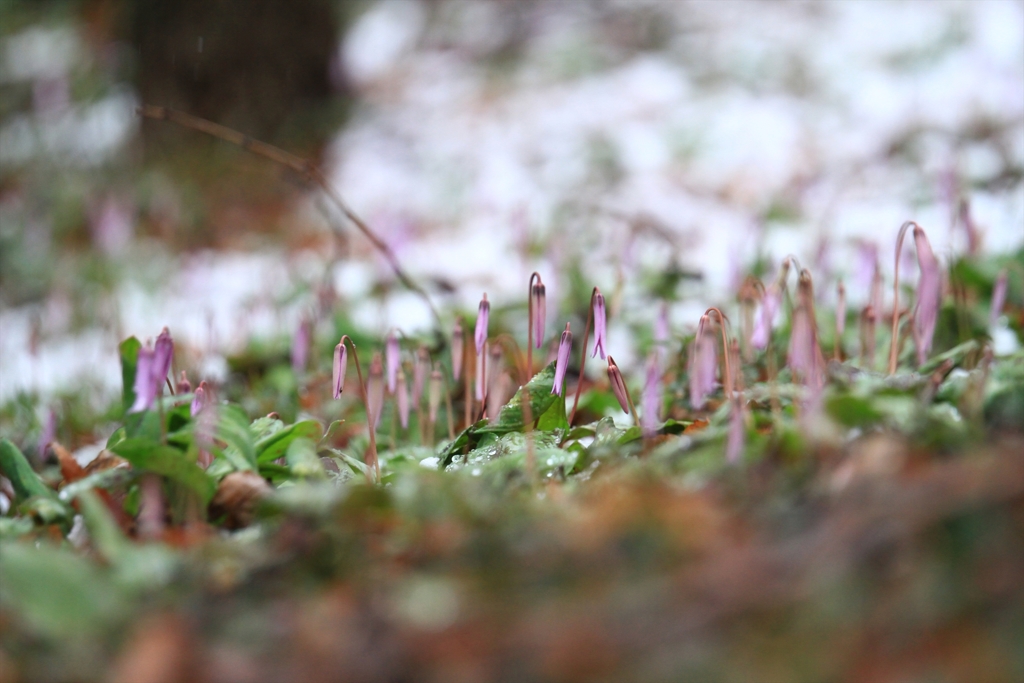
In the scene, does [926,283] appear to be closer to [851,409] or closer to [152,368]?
[851,409]

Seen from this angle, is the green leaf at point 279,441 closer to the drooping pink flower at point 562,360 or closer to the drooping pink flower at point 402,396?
the drooping pink flower at point 402,396

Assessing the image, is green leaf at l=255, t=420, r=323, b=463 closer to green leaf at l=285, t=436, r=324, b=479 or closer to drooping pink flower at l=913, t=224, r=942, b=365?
green leaf at l=285, t=436, r=324, b=479

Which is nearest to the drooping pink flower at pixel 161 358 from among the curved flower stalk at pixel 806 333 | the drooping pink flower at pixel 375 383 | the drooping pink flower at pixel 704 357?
the drooping pink flower at pixel 375 383

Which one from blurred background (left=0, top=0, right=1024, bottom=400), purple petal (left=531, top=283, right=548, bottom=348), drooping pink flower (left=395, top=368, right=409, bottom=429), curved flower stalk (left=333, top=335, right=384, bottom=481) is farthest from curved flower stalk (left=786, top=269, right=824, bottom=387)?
blurred background (left=0, top=0, right=1024, bottom=400)

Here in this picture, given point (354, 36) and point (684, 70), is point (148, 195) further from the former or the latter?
point (684, 70)

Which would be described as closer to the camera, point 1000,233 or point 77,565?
point 77,565

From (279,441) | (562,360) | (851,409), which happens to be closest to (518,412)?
(562,360)

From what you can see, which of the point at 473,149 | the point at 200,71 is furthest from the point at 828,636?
the point at 200,71
